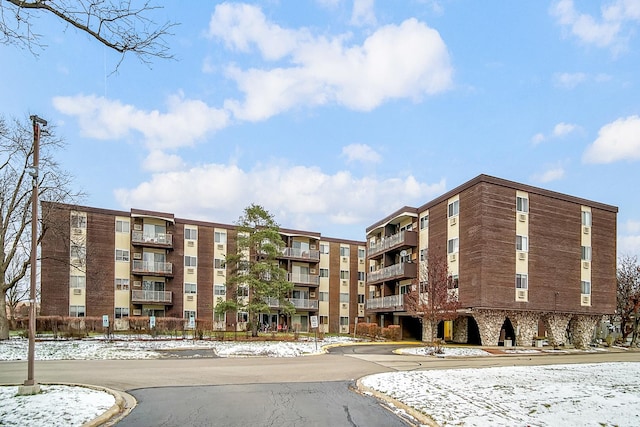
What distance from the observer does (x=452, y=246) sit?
37375 mm

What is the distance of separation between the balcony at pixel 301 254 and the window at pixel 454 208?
21676 mm

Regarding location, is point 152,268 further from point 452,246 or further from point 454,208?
point 454,208

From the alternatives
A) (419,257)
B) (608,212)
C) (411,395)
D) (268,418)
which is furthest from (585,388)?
(608,212)

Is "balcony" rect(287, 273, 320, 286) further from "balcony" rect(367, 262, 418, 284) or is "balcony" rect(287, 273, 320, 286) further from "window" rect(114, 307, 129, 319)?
"window" rect(114, 307, 129, 319)

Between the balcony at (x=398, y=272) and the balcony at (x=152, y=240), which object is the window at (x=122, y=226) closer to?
the balcony at (x=152, y=240)

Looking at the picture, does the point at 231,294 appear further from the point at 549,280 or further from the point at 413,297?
the point at 549,280

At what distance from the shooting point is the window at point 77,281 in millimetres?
44438

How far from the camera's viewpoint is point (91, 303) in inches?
1770

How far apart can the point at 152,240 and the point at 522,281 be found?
33500 millimetres

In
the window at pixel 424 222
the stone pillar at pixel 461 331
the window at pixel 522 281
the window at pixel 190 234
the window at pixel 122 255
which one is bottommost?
the stone pillar at pixel 461 331

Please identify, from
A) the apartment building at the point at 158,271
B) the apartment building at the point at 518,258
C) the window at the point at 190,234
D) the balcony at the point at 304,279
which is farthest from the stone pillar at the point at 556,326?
the window at the point at 190,234

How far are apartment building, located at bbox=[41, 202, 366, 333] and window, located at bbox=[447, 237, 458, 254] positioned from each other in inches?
661

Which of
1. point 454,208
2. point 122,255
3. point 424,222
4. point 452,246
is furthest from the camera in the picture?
point 122,255

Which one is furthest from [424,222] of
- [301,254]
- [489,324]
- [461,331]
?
[301,254]
